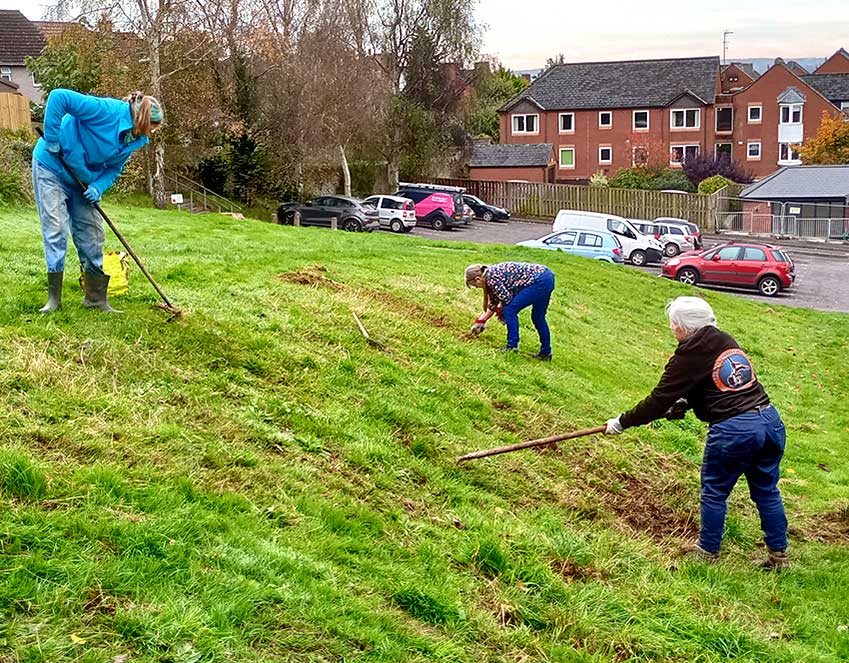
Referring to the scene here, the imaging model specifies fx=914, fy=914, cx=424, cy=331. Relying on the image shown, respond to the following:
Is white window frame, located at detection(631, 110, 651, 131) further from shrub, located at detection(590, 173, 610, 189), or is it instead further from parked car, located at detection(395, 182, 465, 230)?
parked car, located at detection(395, 182, 465, 230)

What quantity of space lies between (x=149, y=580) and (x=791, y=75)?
231 feet

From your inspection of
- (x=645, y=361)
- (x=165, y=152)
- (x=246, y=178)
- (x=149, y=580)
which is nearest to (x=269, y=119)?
(x=246, y=178)

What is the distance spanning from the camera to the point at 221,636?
13.9ft

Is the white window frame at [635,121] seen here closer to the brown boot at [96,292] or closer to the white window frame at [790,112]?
the white window frame at [790,112]

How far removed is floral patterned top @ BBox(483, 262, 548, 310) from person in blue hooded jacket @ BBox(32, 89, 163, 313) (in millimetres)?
4585

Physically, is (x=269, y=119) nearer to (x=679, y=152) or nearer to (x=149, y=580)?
(x=679, y=152)

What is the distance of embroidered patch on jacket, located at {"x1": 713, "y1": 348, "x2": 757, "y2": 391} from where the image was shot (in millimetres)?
6535

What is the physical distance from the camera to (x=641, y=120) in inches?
2653

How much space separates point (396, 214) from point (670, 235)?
12177 millimetres

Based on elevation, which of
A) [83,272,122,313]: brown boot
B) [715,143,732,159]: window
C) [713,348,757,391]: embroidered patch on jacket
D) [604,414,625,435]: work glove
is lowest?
[604,414,625,435]: work glove

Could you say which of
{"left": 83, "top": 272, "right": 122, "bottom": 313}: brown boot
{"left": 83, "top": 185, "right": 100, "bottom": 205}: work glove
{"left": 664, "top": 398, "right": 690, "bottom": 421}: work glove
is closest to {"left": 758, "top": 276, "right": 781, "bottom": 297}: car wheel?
{"left": 664, "top": 398, "right": 690, "bottom": 421}: work glove

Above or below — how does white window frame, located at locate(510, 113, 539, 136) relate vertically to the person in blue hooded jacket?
above

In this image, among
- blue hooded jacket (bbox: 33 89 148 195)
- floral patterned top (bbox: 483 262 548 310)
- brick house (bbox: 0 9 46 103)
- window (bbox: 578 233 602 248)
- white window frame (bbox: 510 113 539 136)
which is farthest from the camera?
white window frame (bbox: 510 113 539 136)

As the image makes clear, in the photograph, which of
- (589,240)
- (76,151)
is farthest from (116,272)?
(589,240)
